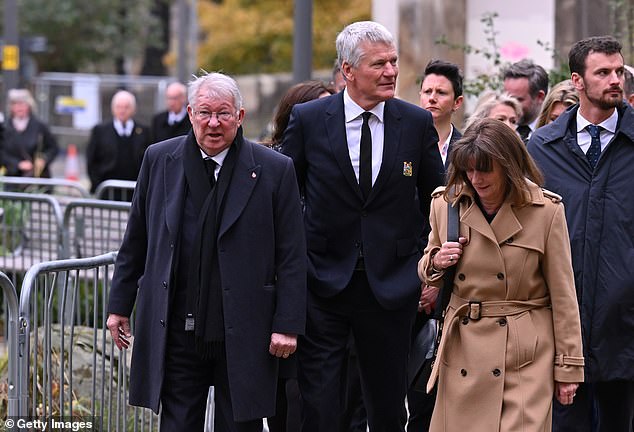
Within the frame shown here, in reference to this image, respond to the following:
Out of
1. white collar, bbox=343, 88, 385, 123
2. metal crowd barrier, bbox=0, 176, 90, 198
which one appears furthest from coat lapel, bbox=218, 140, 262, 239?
metal crowd barrier, bbox=0, 176, 90, 198

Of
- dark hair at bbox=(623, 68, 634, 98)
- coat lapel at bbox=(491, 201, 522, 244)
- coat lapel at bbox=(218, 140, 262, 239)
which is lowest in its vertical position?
coat lapel at bbox=(491, 201, 522, 244)

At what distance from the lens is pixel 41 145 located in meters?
16.5

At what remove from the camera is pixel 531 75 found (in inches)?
332

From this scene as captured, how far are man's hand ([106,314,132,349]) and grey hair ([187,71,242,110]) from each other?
0.97 meters

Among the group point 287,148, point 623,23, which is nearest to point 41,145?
point 623,23

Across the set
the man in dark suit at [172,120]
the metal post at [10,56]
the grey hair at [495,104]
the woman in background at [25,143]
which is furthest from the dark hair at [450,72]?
the metal post at [10,56]

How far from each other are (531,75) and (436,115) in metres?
1.49

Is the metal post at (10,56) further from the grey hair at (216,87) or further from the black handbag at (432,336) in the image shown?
the grey hair at (216,87)

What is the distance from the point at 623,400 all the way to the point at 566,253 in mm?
1274

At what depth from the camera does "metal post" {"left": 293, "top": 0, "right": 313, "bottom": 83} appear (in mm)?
12578

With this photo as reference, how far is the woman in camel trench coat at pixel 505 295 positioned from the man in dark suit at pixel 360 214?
799 millimetres

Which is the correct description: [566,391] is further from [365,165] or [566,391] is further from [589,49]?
[589,49]

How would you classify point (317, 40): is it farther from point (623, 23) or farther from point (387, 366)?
point (387, 366)

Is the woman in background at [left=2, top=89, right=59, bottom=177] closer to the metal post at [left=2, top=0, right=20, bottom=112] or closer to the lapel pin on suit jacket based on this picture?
the metal post at [left=2, top=0, right=20, bottom=112]
